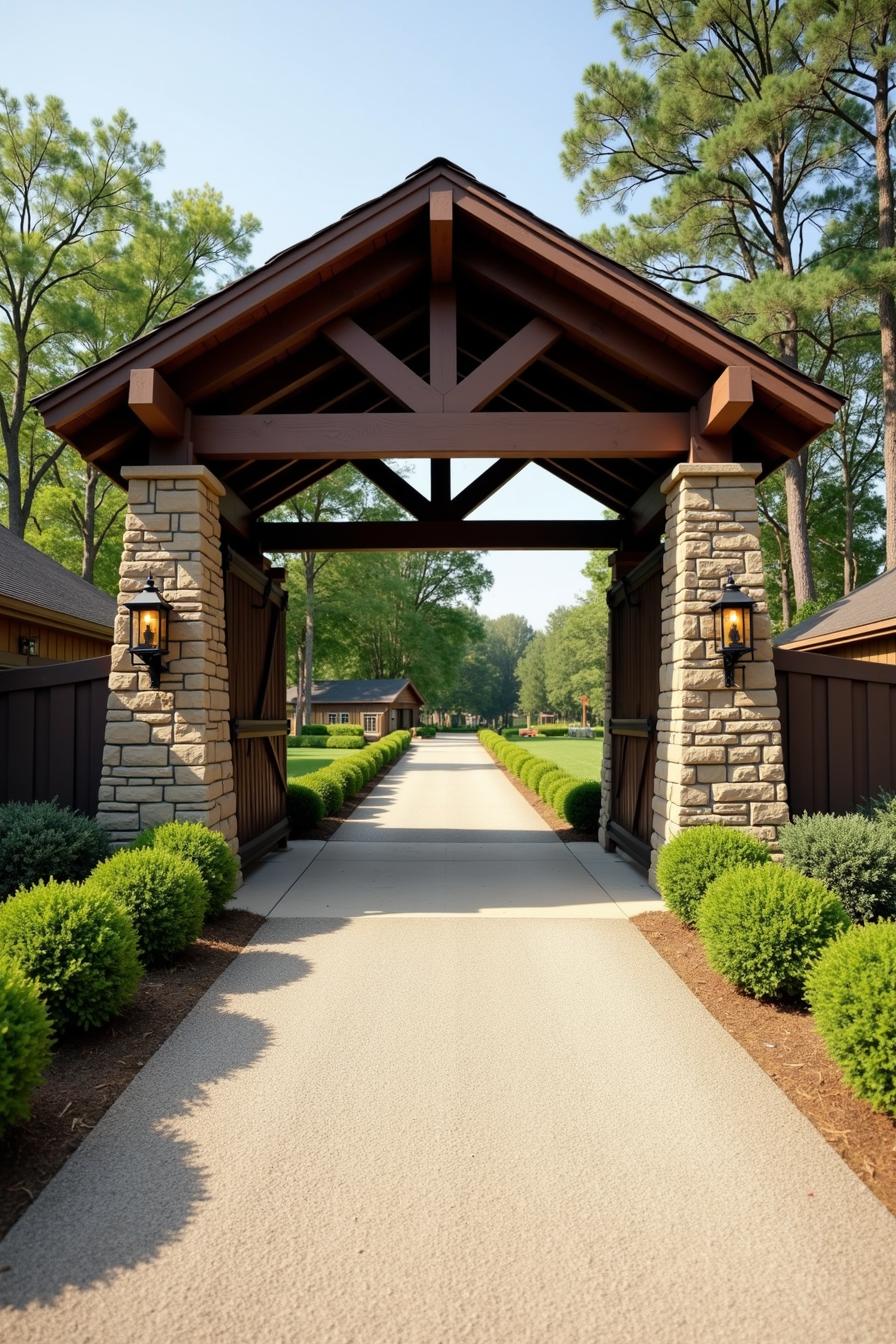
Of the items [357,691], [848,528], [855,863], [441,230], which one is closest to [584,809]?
[855,863]

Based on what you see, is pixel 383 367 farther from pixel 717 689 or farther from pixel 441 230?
pixel 717 689

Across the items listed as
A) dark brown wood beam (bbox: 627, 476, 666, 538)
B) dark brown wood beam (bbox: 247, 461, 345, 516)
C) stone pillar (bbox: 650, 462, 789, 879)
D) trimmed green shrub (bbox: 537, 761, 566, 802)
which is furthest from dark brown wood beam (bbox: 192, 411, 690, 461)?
trimmed green shrub (bbox: 537, 761, 566, 802)

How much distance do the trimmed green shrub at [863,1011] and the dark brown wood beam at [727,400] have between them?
4186 mm

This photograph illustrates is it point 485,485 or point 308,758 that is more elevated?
point 485,485

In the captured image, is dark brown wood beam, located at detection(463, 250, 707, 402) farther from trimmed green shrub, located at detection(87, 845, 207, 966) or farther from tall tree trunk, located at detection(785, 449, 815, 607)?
tall tree trunk, located at detection(785, 449, 815, 607)

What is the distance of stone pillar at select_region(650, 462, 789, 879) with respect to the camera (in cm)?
641

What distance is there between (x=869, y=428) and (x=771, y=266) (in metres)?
10.4

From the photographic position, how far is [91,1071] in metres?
3.73

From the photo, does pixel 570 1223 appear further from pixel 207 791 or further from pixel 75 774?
pixel 75 774

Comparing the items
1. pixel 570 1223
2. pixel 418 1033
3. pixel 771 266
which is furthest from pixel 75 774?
pixel 771 266

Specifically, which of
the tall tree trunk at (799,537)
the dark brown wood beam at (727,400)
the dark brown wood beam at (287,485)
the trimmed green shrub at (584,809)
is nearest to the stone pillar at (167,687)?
the dark brown wood beam at (287,485)

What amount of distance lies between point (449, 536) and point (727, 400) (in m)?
3.91

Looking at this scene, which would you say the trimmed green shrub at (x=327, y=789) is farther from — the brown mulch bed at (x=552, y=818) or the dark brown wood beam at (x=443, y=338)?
the dark brown wood beam at (x=443, y=338)

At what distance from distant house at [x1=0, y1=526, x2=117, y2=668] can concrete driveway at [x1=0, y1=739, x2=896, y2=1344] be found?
629 centimetres
